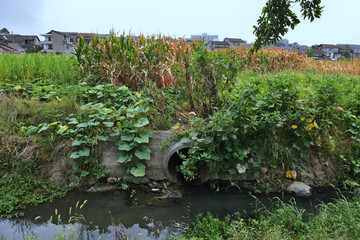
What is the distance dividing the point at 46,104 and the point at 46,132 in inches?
30.0

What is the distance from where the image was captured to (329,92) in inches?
173

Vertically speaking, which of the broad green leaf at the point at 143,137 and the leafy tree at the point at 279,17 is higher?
the leafy tree at the point at 279,17

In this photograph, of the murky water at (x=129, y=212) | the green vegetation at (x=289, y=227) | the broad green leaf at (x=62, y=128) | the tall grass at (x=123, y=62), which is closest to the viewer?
the green vegetation at (x=289, y=227)

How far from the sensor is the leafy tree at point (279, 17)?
281 centimetres

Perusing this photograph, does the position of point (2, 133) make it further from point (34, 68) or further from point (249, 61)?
point (249, 61)

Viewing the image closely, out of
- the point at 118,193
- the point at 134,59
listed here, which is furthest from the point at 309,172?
the point at 134,59

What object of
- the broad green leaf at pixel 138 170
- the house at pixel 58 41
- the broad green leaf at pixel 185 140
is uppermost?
the house at pixel 58 41

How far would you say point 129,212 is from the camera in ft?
11.9

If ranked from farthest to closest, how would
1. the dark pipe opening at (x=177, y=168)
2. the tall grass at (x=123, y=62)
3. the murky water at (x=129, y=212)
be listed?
the tall grass at (x=123, y=62) → the dark pipe opening at (x=177, y=168) → the murky water at (x=129, y=212)

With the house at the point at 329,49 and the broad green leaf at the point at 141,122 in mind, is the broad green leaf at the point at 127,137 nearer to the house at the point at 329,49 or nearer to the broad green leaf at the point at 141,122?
the broad green leaf at the point at 141,122

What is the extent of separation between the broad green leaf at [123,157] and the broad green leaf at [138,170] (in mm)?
189

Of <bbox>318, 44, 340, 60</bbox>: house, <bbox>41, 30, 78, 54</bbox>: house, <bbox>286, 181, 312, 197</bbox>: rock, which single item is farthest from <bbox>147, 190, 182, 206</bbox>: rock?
<bbox>318, 44, 340, 60</bbox>: house

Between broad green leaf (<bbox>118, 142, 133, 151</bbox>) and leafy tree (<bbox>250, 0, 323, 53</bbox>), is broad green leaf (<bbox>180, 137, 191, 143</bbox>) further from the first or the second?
leafy tree (<bbox>250, 0, 323, 53</bbox>)

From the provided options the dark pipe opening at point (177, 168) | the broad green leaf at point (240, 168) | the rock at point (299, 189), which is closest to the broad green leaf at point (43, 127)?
the dark pipe opening at point (177, 168)
